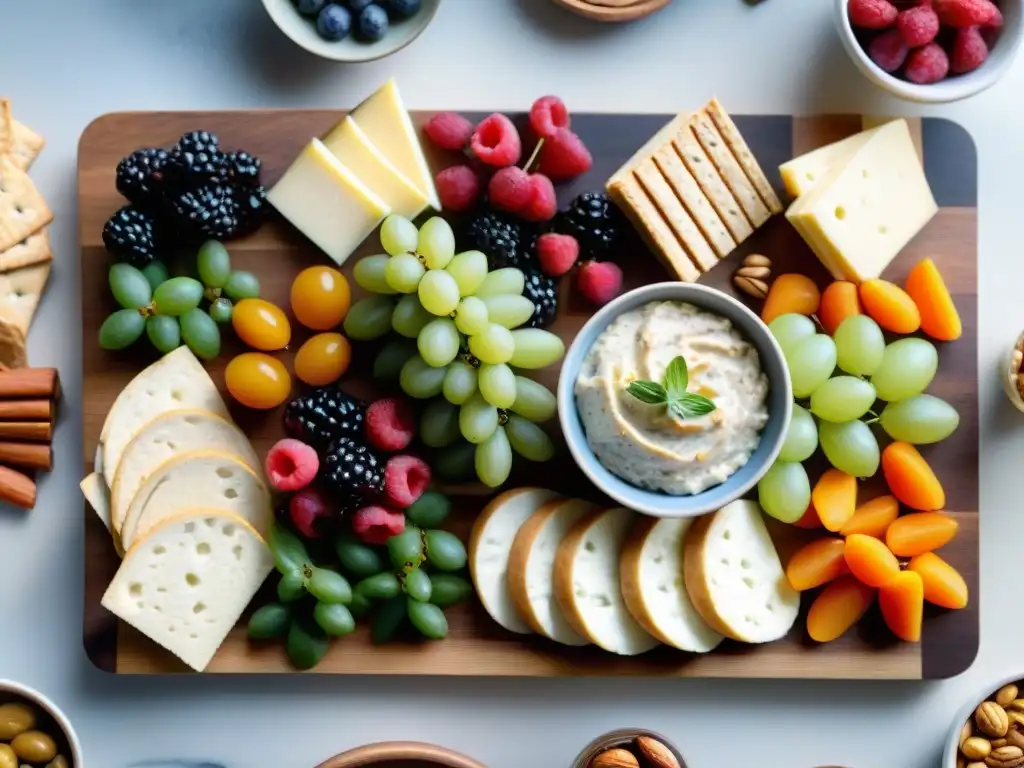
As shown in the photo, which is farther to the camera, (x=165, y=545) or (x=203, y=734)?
(x=203, y=734)

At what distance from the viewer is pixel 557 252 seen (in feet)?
4.45

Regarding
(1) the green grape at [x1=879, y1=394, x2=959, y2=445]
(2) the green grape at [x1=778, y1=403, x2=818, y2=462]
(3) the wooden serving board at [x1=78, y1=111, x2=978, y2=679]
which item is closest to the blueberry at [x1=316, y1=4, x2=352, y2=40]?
(3) the wooden serving board at [x1=78, y1=111, x2=978, y2=679]

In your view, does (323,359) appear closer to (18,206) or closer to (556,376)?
(556,376)

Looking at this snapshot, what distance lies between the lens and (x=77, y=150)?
4.80 ft

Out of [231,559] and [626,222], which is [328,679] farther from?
[626,222]

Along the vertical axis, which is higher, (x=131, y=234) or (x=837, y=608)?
(x=131, y=234)

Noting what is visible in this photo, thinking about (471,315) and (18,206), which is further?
(18,206)

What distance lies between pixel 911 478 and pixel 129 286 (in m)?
1.02

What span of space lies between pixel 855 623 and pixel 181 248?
1.01 metres

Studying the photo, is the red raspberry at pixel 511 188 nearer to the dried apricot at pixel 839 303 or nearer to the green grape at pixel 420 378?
the green grape at pixel 420 378

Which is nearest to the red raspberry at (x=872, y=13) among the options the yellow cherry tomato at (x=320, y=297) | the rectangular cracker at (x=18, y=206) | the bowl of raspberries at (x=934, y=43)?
the bowl of raspberries at (x=934, y=43)

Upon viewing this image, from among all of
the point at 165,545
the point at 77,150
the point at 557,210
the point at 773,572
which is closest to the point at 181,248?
the point at 77,150

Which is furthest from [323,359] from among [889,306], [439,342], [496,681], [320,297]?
[889,306]

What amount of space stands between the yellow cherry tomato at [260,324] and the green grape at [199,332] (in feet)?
0.10
